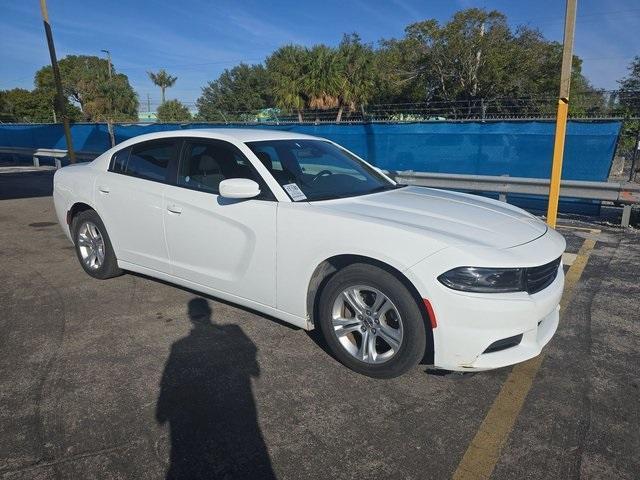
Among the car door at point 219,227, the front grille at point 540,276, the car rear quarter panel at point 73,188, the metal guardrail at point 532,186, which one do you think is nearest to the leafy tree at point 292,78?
the metal guardrail at point 532,186

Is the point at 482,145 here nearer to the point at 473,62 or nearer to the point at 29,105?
the point at 473,62

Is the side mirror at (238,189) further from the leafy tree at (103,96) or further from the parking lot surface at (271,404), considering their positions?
the leafy tree at (103,96)

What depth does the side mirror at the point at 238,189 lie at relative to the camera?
3209 millimetres

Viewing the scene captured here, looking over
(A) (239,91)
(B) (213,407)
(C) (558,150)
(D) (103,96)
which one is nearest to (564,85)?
(C) (558,150)

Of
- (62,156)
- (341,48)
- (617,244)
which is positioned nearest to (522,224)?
(617,244)

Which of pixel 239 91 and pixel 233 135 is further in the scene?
pixel 239 91

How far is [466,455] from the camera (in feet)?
7.67

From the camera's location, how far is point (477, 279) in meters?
2.59

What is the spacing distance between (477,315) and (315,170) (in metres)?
1.88

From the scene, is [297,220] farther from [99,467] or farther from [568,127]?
[568,127]

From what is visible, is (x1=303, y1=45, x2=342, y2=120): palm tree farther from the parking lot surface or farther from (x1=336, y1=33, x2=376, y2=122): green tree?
the parking lot surface

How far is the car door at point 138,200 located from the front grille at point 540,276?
9.22 ft

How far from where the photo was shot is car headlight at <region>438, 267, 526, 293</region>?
2586 millimetres

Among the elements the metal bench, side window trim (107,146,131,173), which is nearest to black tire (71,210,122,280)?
side window trim (107,146,131,173)
